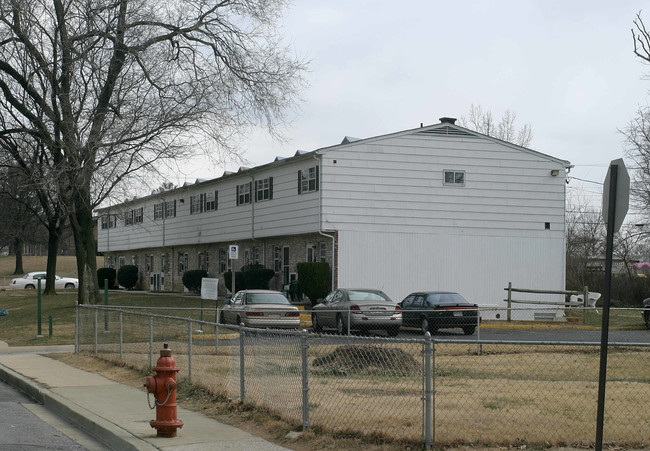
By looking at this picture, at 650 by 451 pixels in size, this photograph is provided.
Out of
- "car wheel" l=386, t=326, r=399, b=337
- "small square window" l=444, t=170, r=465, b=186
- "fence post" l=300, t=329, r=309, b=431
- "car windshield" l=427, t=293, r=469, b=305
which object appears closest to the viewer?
"fence post" l=300, t=329, r=309, b=431

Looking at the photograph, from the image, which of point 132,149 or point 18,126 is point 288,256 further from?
point 18,126

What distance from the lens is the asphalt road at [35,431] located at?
9500 millimetres

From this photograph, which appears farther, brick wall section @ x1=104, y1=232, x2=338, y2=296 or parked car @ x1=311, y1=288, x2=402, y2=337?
brick wall section @ x1=104, y1=232, x2=338, y2=296

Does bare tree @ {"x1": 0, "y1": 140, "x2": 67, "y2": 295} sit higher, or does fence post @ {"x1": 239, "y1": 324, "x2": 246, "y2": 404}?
bare tree @ {"x1": 0, "y1": 140, "x2": 67, "y2": 295}

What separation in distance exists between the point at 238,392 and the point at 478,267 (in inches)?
964

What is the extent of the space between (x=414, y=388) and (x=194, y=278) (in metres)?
35.7

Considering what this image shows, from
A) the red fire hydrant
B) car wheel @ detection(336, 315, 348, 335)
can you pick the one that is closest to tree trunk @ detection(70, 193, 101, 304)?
car wheel @ detection(336, 315, 348, 335)

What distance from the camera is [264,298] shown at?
2470cm

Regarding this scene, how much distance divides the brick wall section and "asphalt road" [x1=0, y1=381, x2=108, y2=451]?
20767mm

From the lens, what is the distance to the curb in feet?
30.5

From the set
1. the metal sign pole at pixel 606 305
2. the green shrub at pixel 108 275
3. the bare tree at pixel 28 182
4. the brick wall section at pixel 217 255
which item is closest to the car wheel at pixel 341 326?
the brick wall section at pixel 217 255

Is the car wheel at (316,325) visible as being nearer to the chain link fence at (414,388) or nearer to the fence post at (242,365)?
the chain link fence at (414,388)

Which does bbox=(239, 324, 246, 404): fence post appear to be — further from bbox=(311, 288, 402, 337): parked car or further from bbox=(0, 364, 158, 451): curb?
bbox=(311, 288, 402, 337): parked car

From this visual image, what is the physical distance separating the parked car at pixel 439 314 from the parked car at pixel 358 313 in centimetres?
64
